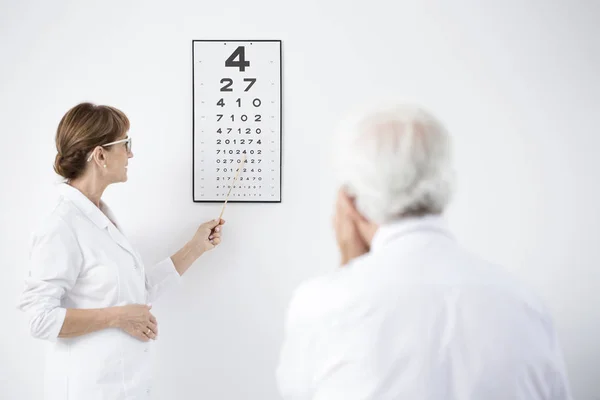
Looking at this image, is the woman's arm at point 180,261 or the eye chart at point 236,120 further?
the eye chart at point 236,120

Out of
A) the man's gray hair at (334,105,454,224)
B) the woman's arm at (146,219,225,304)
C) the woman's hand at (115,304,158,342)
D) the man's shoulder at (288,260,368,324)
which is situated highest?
the man's gray hair at (334,105,454,224)

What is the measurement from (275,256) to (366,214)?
3.67ft

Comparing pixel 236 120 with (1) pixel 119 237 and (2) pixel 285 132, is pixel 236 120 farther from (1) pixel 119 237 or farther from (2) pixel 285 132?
(1) pixel 119 237

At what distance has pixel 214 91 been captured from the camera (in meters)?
1.95

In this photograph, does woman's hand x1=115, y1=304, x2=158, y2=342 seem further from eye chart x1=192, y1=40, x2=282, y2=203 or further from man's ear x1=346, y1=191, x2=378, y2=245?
man's ear x1=346, y1=191, x2=378, y2=245

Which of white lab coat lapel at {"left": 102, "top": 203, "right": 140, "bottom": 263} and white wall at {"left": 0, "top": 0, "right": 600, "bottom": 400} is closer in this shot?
white lab coat lapel at {"left": 102, "top": 203, "right": 140, "bottom": 263}

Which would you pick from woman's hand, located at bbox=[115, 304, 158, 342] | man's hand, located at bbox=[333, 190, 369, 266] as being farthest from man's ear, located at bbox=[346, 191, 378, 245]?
woman's hand, located at bbox=[115, 304, 158, 342]

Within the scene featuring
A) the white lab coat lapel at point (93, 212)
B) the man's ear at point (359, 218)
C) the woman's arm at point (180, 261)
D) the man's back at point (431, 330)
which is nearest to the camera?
the man's back at point (431, 330)

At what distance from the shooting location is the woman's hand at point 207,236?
74.1 inches

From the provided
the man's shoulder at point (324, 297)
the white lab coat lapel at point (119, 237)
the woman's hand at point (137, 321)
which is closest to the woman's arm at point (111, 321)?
the woman's hand at point (137, 321)

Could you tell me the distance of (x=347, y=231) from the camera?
90 centimetres

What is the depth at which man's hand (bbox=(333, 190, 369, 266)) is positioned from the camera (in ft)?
2.90

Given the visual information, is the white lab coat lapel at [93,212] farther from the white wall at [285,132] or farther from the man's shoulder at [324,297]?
the man's shoulder at [324,297]

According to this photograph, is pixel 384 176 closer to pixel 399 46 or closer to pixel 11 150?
pixel 399 46
